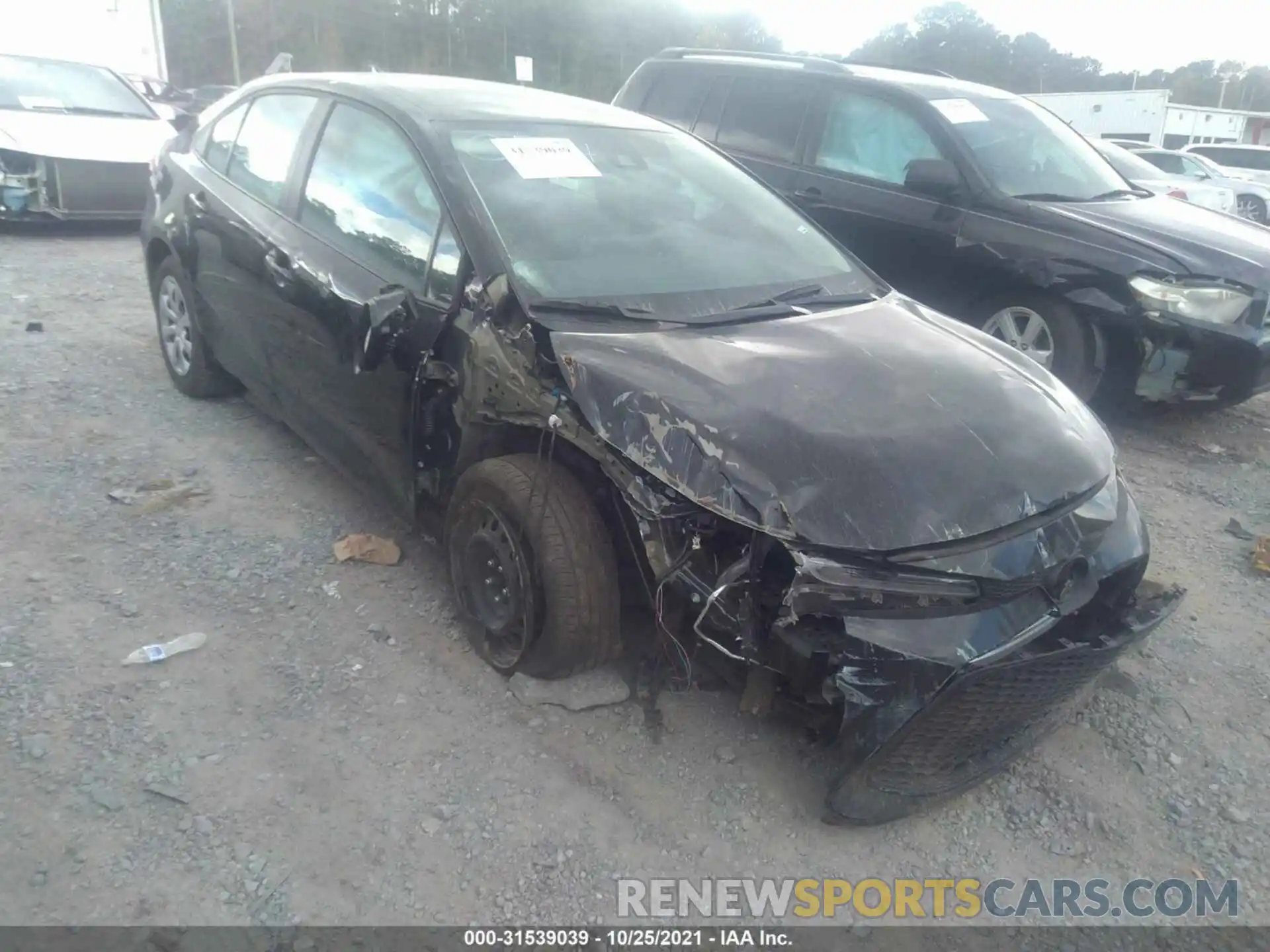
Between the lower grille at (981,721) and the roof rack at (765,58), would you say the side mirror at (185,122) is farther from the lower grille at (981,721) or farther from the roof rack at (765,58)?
the lower grille at (981,721)

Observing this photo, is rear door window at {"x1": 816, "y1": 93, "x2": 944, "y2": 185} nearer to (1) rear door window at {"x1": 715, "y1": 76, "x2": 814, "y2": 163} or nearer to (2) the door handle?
(1) rear door window at {"x1": 715, "y1": 76, "x2": 814, "y2": 163}

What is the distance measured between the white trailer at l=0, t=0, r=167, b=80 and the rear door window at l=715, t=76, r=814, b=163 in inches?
375

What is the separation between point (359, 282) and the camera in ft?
10.5

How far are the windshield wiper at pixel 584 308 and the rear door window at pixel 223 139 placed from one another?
2341 mm

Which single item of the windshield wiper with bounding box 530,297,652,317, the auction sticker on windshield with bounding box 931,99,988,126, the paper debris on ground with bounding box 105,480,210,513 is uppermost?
the auction sticker on windshield with bounding box 931,99,988,126

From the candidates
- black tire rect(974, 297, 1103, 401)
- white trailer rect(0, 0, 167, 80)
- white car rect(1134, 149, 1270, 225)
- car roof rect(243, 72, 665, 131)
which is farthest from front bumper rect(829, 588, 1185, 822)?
white car rect(1134, 149, 1270, 225)

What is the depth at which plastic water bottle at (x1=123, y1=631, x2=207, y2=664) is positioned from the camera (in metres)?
2.90

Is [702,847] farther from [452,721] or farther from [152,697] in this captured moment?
[152,697]

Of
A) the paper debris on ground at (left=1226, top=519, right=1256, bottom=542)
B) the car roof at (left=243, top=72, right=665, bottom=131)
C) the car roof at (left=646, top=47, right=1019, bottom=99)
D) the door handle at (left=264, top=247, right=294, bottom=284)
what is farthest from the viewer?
the car roof at (left=646, top=47, right=1019, bottom=99)

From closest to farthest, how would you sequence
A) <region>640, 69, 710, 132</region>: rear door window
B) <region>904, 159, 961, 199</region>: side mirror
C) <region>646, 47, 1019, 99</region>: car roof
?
<region>904, 159, 961, 199</region>: side mirror, <region>646, 47, 1019, 99</region>: car roof, <region>640, 69, 710, 132</region>: rear door window

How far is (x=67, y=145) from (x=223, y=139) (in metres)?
4.71

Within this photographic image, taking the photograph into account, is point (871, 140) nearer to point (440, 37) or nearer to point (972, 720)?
point (972, 720)

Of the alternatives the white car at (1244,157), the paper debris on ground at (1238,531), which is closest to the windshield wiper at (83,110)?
the paper debris on ground at (1238,531)

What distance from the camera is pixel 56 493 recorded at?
3.83 meters
